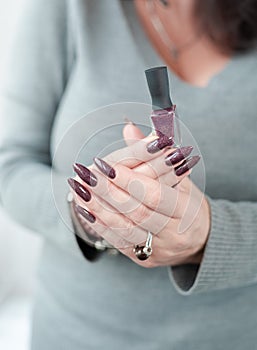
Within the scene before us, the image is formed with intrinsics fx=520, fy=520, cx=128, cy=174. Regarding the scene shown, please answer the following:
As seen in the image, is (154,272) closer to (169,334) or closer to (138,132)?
(169,334)

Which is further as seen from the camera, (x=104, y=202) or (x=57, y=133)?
(x=57, y=133)

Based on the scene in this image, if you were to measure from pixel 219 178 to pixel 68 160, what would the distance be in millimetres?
173

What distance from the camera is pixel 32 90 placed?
0.47 metres

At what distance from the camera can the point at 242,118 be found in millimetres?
386

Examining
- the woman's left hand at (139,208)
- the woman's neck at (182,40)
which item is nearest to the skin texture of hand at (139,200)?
the woman's left hand at (139,208)

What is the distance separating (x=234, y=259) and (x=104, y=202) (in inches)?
5.8

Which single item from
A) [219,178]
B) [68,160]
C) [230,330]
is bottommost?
[230,330]

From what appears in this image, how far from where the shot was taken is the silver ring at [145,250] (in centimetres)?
29

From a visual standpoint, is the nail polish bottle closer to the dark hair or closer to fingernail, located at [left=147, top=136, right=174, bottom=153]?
fingernail, located at [left=147, top=136, right=174, bottom=153]

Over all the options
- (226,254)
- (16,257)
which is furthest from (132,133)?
(16,257)

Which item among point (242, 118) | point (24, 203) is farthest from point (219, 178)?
point (24, 203)

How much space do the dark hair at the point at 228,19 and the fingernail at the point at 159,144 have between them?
208 millimetres

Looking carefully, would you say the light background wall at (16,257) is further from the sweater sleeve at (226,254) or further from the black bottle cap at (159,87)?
the black bottle cap at (159,87)

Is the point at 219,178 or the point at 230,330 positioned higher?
the point at 219,178
